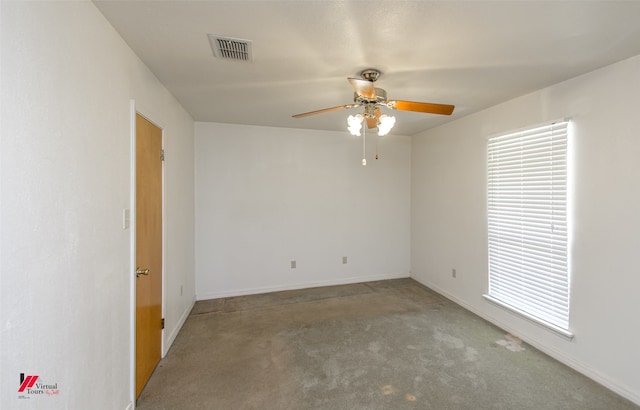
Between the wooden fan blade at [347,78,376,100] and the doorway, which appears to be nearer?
the wooden fan blade at [347,78,376,100]

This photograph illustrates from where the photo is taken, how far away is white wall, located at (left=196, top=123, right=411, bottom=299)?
384cm

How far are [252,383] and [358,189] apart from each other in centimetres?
311

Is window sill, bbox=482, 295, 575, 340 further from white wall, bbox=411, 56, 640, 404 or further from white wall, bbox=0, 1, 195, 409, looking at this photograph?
white wall, bbox=0, 1, 195, 409

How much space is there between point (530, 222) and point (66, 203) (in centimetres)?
359

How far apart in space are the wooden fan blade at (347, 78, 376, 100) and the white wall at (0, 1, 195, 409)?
1438 mm

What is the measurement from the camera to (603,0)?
139 cm

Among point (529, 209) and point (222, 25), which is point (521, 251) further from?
point (222, 25)

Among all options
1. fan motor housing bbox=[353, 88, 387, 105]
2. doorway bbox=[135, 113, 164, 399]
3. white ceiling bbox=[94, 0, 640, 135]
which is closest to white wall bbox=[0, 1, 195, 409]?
doorway bbox=[135, 113, 164, 399]

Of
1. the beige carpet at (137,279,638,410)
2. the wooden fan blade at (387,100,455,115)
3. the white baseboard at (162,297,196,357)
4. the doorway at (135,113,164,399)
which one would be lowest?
the beige carpet at (137,279,638,410)

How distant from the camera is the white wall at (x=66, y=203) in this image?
923 millimetres

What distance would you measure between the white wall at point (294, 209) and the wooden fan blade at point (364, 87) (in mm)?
2286

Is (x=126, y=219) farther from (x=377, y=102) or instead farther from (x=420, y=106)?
(x=420, y=106)

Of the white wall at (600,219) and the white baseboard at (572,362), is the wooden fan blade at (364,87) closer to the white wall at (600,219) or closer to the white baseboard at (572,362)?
the white wall at (600,219)

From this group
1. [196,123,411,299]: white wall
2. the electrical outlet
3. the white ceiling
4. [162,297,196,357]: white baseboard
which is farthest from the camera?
[196,123,411,299]: white wall
